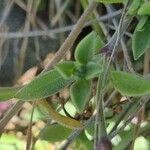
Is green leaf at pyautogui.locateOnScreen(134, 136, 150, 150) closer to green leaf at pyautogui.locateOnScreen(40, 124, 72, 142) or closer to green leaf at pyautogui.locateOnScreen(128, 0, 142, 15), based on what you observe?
green leaf at pyautogui.locateOnScreen(40, 124, 72, 142)

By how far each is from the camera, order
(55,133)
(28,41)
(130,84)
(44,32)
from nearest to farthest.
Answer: (130,84)
(55,133)
(44,32)
(28,41)

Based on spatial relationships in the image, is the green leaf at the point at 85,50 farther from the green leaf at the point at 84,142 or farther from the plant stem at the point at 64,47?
the green leaf at the point at 84,142

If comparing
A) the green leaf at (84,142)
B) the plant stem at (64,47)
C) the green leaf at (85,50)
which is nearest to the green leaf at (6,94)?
the plant stem at (64,47)

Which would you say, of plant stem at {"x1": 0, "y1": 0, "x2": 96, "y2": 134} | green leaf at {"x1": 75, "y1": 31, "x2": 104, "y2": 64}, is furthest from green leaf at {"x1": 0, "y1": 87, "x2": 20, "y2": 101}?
green leaf at {"x1": 75, "y1": 31, "x2": 104, "y2": 64}

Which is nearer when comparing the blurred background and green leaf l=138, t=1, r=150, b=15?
green leaf l=138, t=1, r=150, b=15

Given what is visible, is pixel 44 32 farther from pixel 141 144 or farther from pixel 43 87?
pixel 43 87

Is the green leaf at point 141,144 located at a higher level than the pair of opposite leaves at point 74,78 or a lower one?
lower

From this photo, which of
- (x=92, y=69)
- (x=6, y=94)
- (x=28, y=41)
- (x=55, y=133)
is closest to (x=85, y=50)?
(x=92, y=69)
